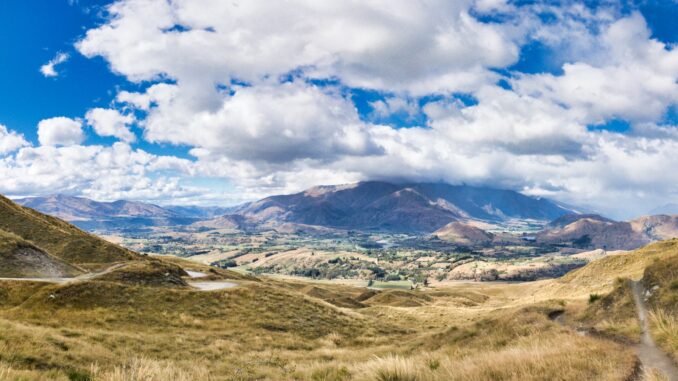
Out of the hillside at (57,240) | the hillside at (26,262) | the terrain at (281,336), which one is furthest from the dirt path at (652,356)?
the hillside at (57,240)

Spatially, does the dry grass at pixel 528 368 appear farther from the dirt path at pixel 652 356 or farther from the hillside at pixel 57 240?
the hillside at pixel 57 240

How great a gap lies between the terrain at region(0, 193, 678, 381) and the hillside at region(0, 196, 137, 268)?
2739 cm

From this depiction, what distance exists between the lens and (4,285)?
107 feet

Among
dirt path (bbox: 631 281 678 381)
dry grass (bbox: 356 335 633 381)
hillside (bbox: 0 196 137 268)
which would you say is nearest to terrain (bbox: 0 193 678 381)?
dry grass (bbox: 356 335 633 381)

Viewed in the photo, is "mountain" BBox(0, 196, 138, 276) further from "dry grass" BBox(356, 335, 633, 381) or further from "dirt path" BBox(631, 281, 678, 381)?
"dirt path" BBox(631, 281, 678, 381)

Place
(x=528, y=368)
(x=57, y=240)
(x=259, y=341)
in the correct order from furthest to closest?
(x=57, y=240)
(x=259, y=341)
(x=528, y=368)

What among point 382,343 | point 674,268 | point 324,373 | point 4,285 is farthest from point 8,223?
point 674,268

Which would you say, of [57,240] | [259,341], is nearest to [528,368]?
[259,341]

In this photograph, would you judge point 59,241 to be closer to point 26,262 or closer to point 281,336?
point 26,262

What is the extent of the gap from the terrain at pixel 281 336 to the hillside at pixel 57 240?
27390 mm

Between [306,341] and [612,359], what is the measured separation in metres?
27.8

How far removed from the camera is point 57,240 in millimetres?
72062

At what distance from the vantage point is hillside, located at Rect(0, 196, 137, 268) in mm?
68750

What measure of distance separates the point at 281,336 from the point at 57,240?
2364 inches
